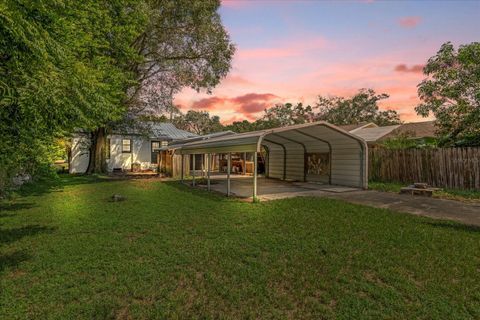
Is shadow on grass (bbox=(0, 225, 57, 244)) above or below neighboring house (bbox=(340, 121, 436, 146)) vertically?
below

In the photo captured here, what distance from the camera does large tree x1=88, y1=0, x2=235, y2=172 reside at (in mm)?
17766

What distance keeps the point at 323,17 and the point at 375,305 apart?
29.0 feet

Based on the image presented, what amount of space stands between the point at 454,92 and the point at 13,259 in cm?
2111

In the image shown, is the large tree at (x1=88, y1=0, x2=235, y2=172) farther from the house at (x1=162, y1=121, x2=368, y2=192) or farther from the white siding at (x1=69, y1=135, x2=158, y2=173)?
the house at (x1=162, y1=121, x2=368, y2=192)

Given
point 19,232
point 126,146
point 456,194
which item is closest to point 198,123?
point 126,146

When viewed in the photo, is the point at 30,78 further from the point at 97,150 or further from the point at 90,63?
the point at 97,150

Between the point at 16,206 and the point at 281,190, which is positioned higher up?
the point at 281,190

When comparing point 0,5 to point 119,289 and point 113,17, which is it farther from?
point 113,17

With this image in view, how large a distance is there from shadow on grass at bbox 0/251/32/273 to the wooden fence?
1601 centimetres

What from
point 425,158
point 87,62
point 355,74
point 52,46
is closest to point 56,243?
point 52,46

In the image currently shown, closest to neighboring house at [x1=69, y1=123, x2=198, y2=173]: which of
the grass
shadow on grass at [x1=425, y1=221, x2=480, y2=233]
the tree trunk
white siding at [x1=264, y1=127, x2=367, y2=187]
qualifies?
the tree trunk

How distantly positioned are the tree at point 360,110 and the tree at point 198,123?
27.9 meters

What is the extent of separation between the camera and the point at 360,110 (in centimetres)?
4962

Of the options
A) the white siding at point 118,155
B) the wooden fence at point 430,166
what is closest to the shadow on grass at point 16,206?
the white siding at point 118,155
